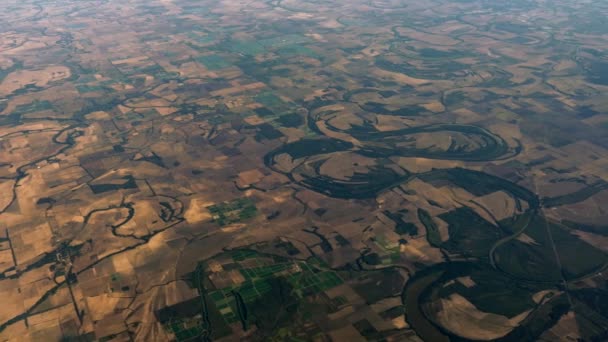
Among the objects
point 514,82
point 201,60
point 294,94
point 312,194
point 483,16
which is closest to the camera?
point 312,194

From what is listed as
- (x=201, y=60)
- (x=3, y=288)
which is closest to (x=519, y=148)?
(x=3, y=288)

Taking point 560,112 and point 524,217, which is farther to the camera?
point 560,112

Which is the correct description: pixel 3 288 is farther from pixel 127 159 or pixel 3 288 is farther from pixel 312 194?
pixel 312 194

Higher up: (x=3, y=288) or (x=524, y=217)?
(x=524, y=217)

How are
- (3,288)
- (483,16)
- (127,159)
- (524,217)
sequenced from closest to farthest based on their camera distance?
(3,288), (524,217), (127,159), (483,16)

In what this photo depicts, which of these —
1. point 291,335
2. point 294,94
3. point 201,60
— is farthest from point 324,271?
point 201,60

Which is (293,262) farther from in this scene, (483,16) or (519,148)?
(483,16)
